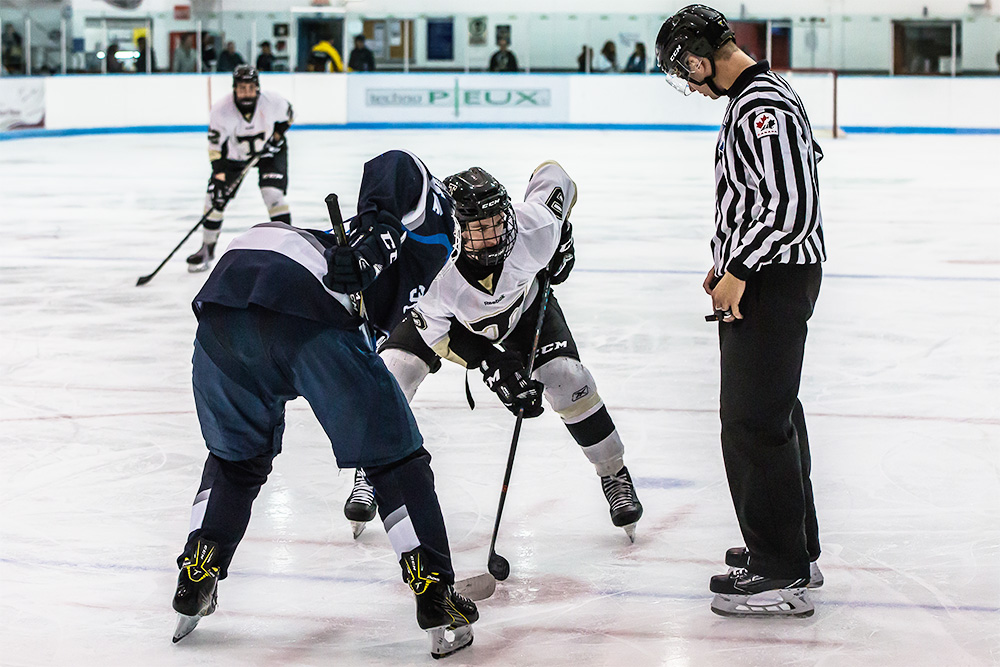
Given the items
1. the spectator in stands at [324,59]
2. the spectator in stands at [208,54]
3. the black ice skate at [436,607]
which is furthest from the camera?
the spectator in stands at [324,59]

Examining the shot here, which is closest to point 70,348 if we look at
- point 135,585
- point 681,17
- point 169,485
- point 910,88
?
point 169,485

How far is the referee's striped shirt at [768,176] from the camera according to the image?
7.55 feet

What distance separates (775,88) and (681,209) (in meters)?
7.22

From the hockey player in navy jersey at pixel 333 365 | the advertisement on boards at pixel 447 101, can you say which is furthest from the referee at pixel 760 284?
the advertisement on boards at pixel 447 101

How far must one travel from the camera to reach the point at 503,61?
1983cm

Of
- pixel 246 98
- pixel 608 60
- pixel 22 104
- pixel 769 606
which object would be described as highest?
pixel 608 60

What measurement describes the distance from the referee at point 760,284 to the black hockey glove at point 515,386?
0.47 metres

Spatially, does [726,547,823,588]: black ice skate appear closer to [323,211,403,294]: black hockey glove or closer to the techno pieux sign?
[323,211,403,294]: black hockey glove

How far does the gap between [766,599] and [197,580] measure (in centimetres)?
111

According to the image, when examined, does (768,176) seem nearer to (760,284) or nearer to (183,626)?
(760,284)

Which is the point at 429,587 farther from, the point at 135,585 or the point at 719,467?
the point at 719,467

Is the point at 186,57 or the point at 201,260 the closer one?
the point at 201,260

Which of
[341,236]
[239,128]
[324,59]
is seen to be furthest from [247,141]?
[324,59]

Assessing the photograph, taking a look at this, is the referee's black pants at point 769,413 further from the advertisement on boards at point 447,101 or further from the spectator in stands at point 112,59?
the spectator in stands at point 112,59
